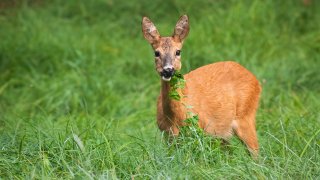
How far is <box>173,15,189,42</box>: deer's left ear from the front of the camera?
649 cm

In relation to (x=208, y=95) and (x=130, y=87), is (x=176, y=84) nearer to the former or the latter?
(x=208, y=95)

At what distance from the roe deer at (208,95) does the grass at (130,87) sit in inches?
7.7

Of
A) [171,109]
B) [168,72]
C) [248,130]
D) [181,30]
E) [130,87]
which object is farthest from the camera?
[130,87]

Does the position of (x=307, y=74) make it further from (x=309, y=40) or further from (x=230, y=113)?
(x=230, y=113)

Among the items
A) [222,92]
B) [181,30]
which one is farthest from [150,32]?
[222,92]

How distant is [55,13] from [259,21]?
3.01 m

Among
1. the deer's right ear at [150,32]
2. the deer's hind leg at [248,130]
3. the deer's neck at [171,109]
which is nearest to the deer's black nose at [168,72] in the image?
the deer's neck at [171,109]

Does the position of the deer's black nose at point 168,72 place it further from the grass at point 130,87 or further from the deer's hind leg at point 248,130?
the deer's hind leg at point 248,130

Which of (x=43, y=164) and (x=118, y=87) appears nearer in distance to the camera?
(x=43, y=164)

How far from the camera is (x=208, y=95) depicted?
6.72 m

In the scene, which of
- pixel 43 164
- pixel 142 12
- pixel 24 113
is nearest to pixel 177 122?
pixel 43 164

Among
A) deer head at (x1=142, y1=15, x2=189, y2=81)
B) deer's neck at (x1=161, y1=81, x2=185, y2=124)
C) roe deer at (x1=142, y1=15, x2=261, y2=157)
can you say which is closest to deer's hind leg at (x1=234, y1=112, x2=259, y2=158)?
roe deer at (x1=142, y1=15, x2=261, y2=157)

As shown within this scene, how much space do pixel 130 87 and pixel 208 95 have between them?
258 centimetres

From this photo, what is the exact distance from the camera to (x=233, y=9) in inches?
420
